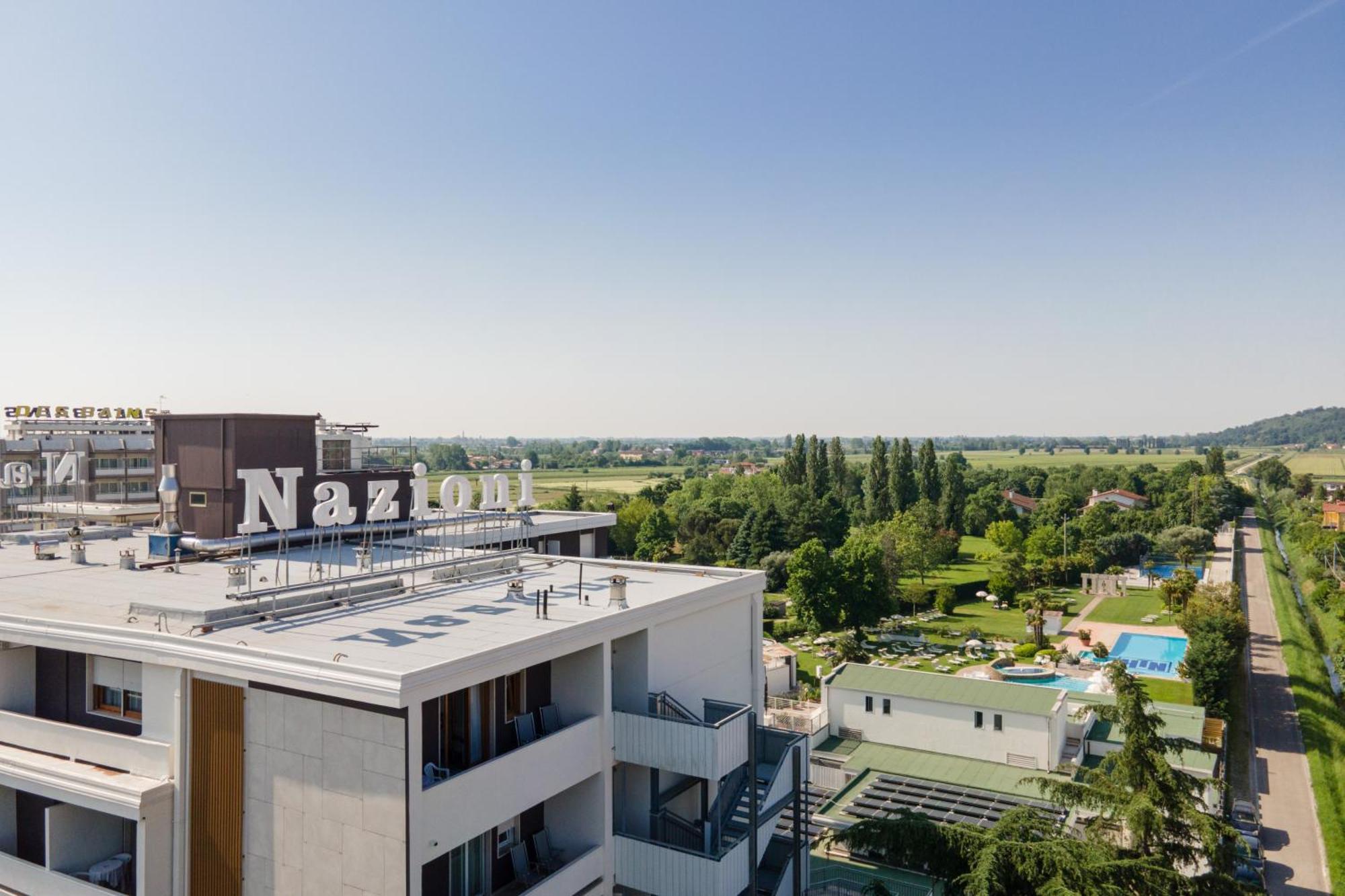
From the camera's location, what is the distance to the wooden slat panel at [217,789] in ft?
47.9

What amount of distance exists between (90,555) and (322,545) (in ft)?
22.1

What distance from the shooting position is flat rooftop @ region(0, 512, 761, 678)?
50.2 feet

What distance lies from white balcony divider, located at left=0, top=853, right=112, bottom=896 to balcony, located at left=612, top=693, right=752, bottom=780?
9872 mm

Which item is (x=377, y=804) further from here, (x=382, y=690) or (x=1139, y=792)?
(x=1139, y=792)

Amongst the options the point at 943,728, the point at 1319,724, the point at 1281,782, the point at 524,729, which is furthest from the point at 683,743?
the point at 1319,724

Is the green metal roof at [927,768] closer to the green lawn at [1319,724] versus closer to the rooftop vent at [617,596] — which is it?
the green lawn at [1319,724]

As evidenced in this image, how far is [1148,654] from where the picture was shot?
63344mm

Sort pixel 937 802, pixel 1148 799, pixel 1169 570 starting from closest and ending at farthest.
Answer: pixel 1148 799 → pixel 937 802 → pixel 1169 570

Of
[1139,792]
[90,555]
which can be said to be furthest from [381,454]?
[1139,792]

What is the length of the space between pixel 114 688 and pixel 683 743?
11362 mm

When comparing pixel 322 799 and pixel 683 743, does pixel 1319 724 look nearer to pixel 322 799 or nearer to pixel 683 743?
pixel 683 743

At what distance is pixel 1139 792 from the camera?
19.1m

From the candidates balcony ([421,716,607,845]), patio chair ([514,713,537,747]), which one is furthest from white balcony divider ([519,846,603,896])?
patio chair ([514,713,537,747])

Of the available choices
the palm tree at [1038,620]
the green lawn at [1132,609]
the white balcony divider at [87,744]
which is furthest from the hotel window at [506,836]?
the green lawn at [1132,609]
